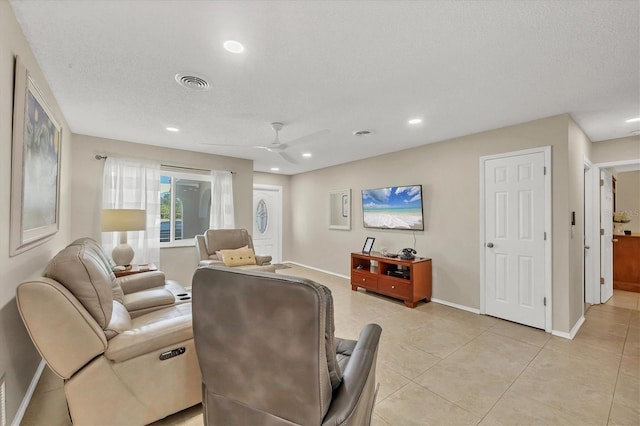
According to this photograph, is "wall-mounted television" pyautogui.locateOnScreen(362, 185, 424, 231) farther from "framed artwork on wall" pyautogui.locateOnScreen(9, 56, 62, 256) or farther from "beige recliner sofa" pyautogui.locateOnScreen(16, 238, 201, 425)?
"framed artwork on wall" pyautogui.locateOnScreen(9, 56, 62, 256)

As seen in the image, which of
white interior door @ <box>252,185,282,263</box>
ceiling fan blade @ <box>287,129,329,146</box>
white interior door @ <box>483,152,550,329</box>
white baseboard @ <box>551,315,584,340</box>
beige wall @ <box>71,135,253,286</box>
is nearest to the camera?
white baseboard @ <box>551,315,584,340</box>

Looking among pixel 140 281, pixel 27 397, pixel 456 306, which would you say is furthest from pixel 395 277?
pixel 27 397

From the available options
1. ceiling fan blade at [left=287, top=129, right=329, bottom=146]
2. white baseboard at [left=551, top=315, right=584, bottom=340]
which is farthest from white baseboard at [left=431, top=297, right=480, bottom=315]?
ceiling fan blade at [left=287, top=129, right=329, bottom=146]

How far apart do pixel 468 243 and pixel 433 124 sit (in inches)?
66.4

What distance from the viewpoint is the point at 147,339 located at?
1621 millimetres

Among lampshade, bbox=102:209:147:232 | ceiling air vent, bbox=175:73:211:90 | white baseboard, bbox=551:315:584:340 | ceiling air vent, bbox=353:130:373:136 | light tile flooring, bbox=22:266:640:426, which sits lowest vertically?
light tile flooring, bbox=22:266:640:426

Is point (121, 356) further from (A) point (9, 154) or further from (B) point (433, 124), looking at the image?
(B) point (433, 124)

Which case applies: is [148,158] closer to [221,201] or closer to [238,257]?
[221,201]

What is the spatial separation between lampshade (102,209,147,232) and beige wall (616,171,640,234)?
838 cm

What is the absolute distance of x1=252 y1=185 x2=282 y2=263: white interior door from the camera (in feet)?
22.6

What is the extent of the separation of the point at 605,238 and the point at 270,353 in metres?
5.53

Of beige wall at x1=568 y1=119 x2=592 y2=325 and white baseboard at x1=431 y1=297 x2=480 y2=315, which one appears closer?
beige wall at x1=568 y1=119 x2=592 y2=325

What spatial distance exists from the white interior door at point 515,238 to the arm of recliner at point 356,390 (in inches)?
107

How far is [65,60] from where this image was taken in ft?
6.56
